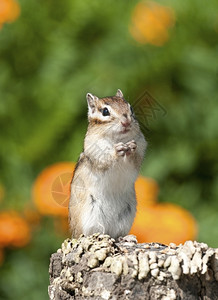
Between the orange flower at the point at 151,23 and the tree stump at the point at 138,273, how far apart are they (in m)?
4.32

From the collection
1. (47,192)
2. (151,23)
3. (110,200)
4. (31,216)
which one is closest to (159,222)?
(47,192)

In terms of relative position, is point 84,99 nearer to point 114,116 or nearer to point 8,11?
point 8,11

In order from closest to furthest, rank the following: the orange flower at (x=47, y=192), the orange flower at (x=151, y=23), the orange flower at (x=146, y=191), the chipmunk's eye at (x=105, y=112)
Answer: the chipmunk's eye at (x=105, y=112) → the orange flower at (x=47, y=192) → the orange flower at (x=146, y=191) → the orange flower at (x=151, y=23)

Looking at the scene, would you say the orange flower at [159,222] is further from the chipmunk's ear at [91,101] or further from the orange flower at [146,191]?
the chipmunk's ear at [91,101]

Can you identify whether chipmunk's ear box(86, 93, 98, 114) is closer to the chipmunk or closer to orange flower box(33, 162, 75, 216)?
the chipmunk

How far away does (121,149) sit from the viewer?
391 centimetres

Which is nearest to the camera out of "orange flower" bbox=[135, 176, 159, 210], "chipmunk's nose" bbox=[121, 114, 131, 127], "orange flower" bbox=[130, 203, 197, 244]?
"chipmunk's nose" bbox=[121, 114, 131, 127]

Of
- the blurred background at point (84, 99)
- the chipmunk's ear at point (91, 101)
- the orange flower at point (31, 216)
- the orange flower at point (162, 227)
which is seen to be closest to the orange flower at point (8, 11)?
the blurred background at point (84, 99)

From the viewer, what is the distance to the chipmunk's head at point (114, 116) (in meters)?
3.89

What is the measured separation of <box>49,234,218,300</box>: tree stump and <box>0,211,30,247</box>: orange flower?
2.97 meters

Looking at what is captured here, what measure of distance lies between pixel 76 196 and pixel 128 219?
32cm

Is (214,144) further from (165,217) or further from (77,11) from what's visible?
(77,11)

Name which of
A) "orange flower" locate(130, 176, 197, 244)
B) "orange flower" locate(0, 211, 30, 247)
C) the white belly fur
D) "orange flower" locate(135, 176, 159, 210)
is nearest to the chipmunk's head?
the white belly fur

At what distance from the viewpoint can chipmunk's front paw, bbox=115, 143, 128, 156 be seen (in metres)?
3.91
